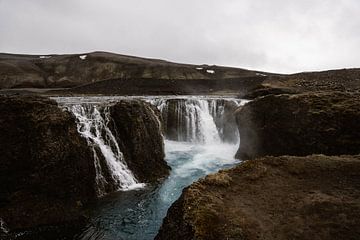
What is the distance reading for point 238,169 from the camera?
8.89 metres

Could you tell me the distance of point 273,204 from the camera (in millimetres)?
7164

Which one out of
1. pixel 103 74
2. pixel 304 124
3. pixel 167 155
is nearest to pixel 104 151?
pixel 167 155

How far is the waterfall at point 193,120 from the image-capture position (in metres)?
34.8

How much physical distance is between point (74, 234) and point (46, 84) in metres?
66.5

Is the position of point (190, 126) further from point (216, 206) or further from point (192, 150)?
point (216, 206)

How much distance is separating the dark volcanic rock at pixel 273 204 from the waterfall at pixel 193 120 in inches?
1004

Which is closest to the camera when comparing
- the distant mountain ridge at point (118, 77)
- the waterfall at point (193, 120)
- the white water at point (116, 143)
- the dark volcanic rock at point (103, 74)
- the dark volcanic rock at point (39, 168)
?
the dark volcanic rock at point (39, 168)

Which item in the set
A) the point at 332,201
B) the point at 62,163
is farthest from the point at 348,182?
the point at 62,163

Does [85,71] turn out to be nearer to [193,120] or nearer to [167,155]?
[193,120]

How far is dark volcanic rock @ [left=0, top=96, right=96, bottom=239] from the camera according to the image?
43.9 feet

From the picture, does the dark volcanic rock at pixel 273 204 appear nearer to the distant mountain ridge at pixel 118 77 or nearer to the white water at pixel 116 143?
the white water at pixel 116 143

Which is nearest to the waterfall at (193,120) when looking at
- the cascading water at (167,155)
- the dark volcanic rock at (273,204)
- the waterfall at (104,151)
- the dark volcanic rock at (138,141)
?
the cascading water at (167,155)

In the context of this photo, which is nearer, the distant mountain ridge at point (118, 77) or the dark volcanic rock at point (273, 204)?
the dark volcanic rock at point (273, 204)

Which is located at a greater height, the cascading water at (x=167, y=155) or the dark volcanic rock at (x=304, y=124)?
the dark volcanic rock at (x=304, y=124)
